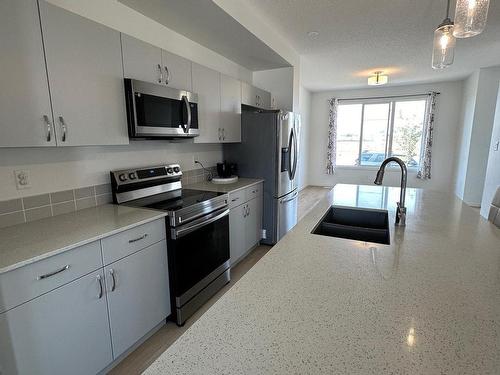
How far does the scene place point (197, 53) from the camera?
295cm

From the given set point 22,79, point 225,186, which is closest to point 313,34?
point 225,186

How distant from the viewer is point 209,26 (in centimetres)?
245

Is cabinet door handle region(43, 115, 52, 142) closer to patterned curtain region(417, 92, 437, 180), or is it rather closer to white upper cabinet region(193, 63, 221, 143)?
white upper cabinet region(193, 63, 221, 143)

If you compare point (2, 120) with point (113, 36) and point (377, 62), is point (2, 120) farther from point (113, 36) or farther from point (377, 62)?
point (377, 62)

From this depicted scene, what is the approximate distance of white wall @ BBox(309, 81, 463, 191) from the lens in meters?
5.91

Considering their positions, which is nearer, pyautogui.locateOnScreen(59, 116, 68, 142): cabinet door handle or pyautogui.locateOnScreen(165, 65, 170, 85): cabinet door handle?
pyautogui.locateOnScreen(59, 116, 68, 142): cabinet door handle

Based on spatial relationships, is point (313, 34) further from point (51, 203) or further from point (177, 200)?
point (51, 203)

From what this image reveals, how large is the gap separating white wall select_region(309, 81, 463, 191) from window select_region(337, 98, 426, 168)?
0.23m

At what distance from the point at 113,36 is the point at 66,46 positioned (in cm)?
34

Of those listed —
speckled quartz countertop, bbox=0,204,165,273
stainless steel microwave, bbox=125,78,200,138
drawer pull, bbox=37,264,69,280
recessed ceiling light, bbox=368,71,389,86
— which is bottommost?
drawer pull, bbox=37,264,69,280

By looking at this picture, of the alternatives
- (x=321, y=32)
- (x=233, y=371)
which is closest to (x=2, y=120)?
(x=233, y=371)

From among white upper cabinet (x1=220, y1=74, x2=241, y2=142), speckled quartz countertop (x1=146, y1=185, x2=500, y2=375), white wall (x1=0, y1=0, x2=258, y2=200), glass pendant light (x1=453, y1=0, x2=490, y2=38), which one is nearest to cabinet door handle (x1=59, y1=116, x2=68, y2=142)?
white wall (x1=0, y1=0, x2=258, y2=200)

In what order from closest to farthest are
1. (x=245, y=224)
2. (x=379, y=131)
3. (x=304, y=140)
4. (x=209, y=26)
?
(x=209, y=26) → (x=245, y=224) → (x=379, y=131) → (x=304, y=140)

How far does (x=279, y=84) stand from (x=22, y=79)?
123 inches
